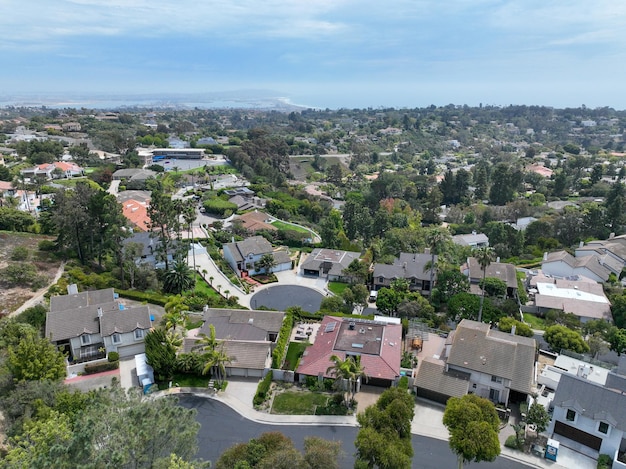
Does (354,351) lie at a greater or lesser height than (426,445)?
greater

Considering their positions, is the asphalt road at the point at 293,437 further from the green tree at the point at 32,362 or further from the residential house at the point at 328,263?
the residential house at the point at 328,263

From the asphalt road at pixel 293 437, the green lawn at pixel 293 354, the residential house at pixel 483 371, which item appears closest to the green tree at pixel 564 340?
the residential house at pixel 483 371

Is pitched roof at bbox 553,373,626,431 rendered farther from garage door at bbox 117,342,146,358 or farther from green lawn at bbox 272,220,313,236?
green lawn at bbox 272,220,313,236

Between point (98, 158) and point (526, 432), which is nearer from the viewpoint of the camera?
point (526, 432)

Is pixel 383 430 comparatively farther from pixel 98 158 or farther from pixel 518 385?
pixel 98 158

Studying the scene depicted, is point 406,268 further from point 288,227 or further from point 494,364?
point 288,227

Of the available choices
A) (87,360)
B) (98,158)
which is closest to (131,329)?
(87,360)
